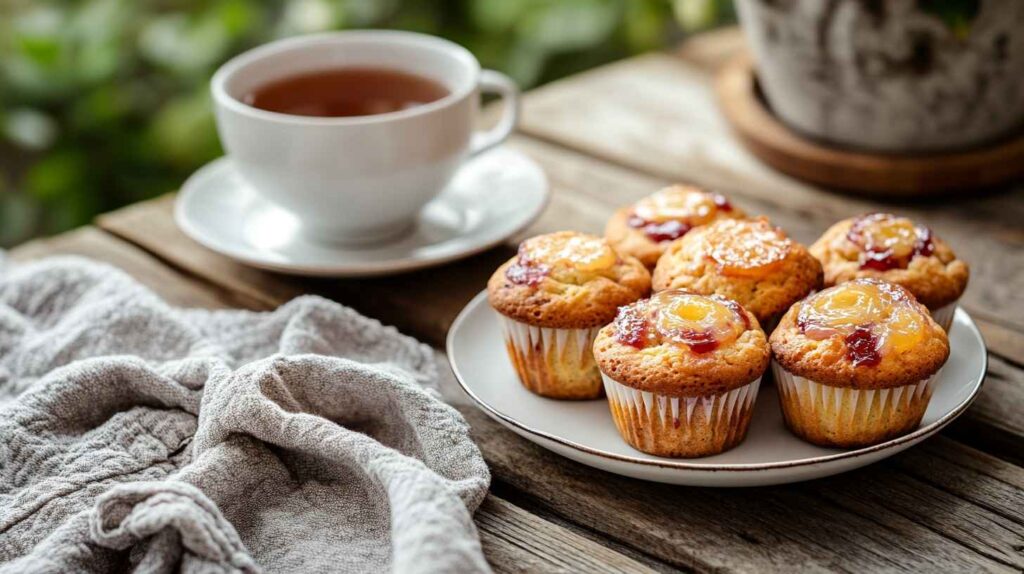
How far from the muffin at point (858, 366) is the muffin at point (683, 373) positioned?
0.13 feet

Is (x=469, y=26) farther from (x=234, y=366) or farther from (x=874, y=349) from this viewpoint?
(x=874, y=349)

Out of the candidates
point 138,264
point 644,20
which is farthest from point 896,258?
point 644,20

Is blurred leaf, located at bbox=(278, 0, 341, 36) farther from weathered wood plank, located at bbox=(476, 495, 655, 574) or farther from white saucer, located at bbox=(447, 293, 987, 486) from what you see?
weathered wood plank, located at bbox=(476, 495, 655, 574)

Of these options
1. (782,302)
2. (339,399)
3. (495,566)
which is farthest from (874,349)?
(339,399)

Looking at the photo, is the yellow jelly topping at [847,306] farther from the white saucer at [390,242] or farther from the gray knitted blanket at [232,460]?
the white saucer at [390,242]

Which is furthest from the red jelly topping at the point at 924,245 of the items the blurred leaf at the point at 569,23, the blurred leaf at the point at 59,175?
the blurred leaf at the point at 59,175

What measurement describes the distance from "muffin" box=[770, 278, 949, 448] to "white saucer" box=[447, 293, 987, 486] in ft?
0.10

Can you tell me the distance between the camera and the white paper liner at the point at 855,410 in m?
1.05

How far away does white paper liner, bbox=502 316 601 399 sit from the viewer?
118cm

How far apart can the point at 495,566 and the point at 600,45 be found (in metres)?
2.40

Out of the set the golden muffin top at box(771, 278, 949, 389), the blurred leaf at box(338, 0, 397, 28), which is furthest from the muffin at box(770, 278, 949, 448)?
the blurred leaf at box(338, 0, 397, 28)

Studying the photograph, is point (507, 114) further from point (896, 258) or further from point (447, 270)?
point (896, 258)

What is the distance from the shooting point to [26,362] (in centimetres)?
129

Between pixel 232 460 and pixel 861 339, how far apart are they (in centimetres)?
64
